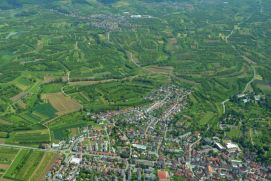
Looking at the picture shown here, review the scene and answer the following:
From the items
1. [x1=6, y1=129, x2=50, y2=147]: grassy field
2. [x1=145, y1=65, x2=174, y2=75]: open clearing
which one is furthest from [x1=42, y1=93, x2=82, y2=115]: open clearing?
[x1=145, y1=65, x2=174, y2=75]: open clearing

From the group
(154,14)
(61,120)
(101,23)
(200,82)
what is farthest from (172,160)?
(154,14)

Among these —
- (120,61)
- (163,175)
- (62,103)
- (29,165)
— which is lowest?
(163,175)

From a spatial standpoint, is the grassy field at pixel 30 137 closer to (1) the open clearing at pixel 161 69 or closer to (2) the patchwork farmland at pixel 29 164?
(2) the patchwork farmland at pixel 29 164

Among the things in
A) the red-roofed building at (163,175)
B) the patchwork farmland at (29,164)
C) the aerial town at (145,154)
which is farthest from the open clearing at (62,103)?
the red-roofed building at (163,175)

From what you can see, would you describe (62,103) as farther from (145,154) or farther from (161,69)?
(161,69)

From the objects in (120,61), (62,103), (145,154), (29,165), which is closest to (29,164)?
(29,165)

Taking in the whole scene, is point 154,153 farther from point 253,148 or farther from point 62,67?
point 62,67

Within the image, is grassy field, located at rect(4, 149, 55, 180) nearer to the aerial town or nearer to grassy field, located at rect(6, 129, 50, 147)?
the aerial town

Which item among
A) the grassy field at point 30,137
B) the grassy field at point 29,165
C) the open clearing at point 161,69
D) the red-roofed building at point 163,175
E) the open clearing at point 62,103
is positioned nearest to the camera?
the grassy field at point 29,165
